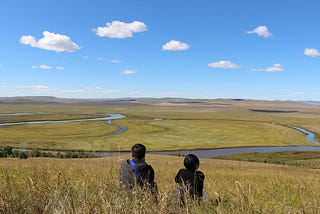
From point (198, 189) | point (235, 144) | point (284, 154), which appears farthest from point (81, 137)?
point (198, 189)

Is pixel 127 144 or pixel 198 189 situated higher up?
pixel 198 189

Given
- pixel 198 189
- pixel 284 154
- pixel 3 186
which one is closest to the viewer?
pixel 3 186

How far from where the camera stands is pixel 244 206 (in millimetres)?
3021

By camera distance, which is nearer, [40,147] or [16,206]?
[16,206]

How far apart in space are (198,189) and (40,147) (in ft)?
219

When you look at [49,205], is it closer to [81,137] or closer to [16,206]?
[16,206]

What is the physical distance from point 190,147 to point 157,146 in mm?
7673

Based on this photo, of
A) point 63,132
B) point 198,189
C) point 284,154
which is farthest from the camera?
point 63,132

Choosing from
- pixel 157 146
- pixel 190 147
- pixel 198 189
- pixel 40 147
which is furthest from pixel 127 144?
pixel 198 189

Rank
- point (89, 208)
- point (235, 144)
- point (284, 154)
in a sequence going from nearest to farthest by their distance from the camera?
1. point (89, 208)
2. point (284, 154)
3. point (235, 144)

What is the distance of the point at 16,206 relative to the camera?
3.20 m

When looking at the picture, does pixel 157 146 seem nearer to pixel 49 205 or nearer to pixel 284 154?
pixel 284 154

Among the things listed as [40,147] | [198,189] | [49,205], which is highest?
[49,205]

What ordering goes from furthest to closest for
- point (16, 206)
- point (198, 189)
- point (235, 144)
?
point (235, 144)
point (198, 189)
point (16, 206)
